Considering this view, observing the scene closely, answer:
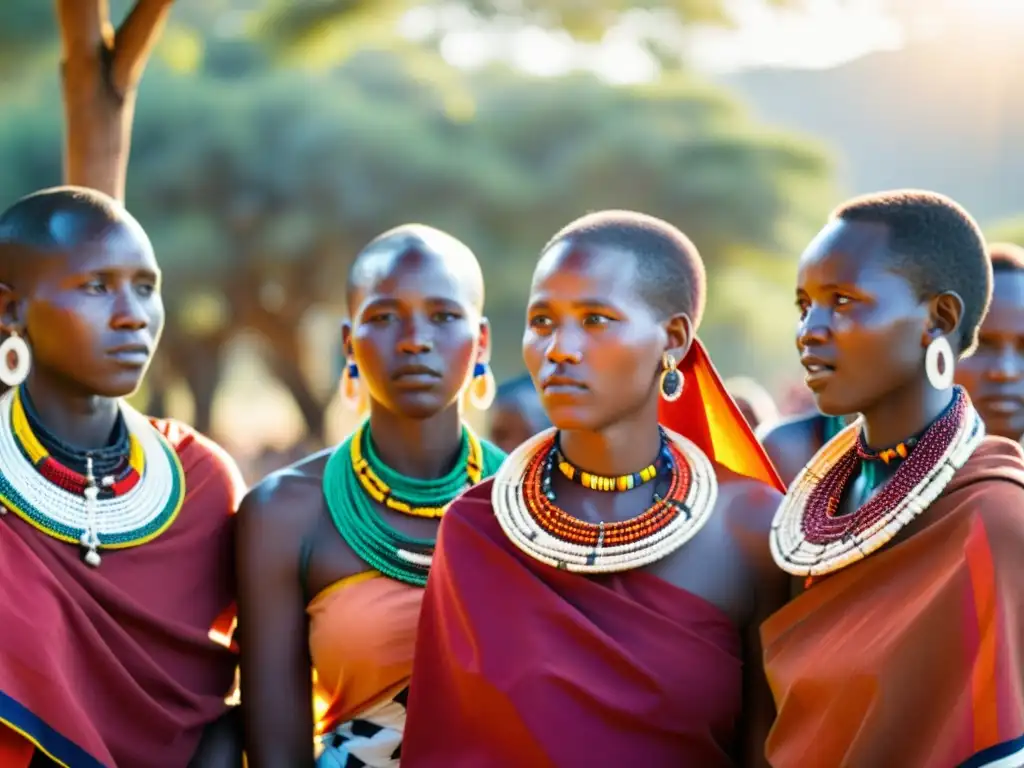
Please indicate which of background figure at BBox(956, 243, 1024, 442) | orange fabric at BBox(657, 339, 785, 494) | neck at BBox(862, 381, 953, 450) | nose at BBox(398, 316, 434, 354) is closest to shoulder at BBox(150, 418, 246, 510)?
nose at BBox(398, 316, 434, 354)

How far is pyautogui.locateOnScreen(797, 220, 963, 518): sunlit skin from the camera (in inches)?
115

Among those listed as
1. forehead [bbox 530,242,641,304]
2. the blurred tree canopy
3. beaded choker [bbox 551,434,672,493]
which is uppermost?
the blurred tree canopy

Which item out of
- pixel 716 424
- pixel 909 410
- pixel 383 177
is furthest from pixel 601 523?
pixel 383 177

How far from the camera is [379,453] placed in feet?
12.8

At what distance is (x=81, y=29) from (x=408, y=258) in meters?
1.98

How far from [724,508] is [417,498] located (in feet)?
2.97

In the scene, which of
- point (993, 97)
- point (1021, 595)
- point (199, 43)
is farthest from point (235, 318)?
point (1021, 595)

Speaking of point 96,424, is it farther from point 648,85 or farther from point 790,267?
point 648,85

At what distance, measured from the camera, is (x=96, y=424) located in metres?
3.76

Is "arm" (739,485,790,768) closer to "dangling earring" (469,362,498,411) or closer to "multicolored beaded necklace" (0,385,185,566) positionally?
"dangling earring" (469,362,498,411)

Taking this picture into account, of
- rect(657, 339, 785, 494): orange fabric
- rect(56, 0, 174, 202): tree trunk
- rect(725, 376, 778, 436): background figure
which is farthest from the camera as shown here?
rect(725, 376, 778, 436): background figure

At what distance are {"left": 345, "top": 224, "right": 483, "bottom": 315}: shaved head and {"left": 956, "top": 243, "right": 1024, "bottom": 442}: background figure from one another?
1422 millimetres

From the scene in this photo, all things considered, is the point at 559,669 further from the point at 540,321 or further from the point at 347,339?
the point at 347,339

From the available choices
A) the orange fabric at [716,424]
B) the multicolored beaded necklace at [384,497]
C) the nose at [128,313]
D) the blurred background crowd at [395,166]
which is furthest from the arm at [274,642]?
the blurred background crowd at [395,166]
